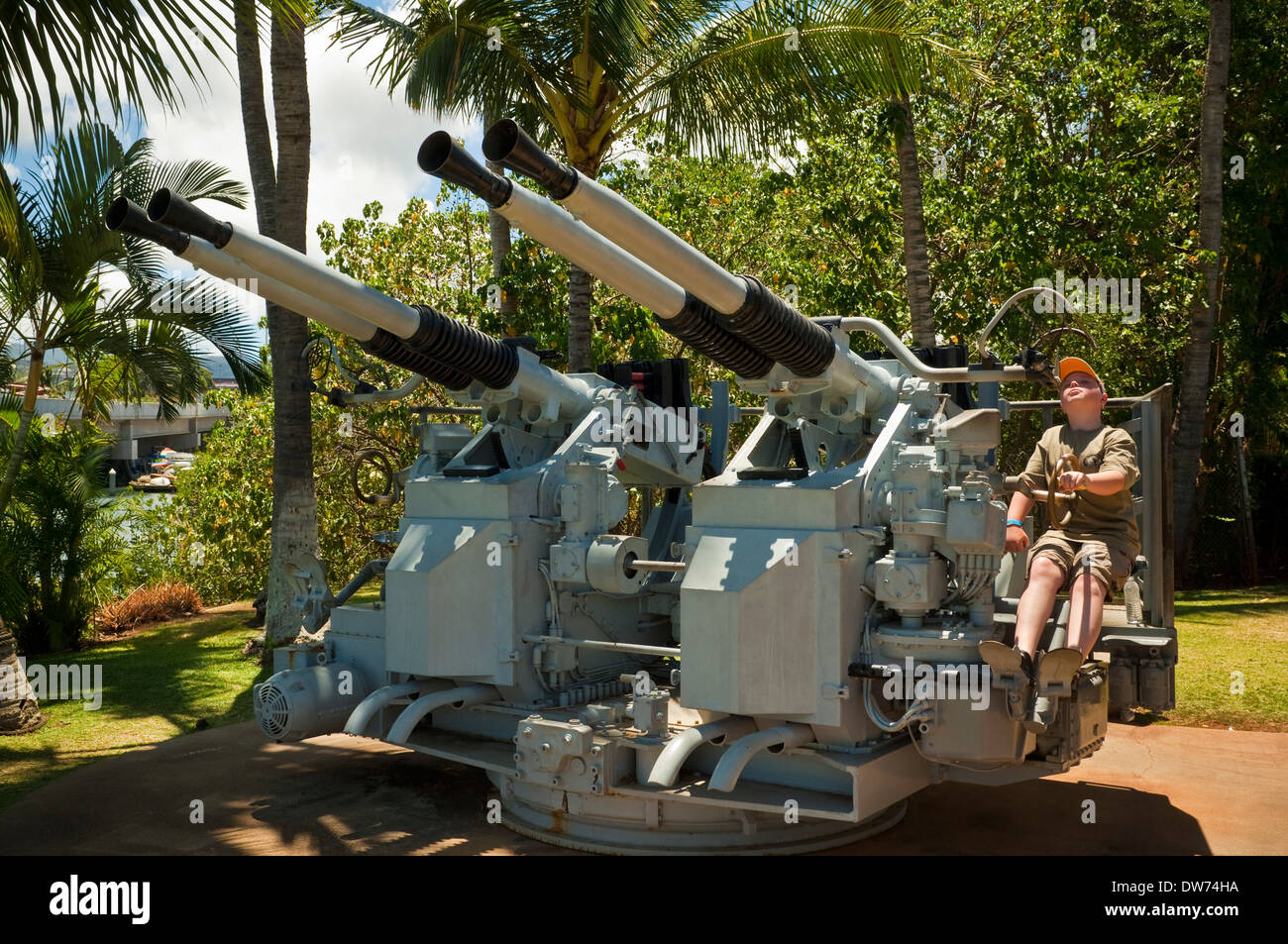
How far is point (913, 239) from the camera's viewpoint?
13445 millimetres

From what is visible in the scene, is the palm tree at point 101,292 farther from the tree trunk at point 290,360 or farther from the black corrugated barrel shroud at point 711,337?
the black corrugated barrel shroud at point 711,337

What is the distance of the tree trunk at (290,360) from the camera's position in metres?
12.4

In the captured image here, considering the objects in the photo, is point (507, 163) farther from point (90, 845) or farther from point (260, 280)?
point (90, 845)

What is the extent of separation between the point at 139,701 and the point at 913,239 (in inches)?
351

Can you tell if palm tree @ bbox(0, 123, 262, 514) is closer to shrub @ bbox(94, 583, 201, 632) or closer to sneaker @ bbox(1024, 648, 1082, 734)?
shrub @ bbox(94, 583, 201, 632)

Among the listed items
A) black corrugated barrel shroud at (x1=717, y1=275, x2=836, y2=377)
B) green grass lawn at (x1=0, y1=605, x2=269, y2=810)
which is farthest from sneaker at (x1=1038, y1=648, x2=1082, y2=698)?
green grass lawn at (x1=0, y1=605, x2=269, y2=810)

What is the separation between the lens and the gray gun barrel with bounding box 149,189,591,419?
6.50m

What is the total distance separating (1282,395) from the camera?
58.5ft

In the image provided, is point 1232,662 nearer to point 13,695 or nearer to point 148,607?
point 13,695

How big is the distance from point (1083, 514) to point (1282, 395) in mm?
12805

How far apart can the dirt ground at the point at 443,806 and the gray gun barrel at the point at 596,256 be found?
2859 mm

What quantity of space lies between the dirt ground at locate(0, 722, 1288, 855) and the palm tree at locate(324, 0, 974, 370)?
5172 millimetres

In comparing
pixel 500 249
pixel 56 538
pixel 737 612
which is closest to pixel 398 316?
pixel 737 612

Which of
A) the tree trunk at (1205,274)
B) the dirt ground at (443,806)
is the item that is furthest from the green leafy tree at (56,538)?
the tree trunk at (1205,274)
